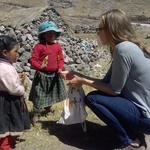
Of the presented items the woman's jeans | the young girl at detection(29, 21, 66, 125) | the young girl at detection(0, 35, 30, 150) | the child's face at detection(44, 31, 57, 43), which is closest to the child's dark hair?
the young girl at detection(0, 35, 30, 150)

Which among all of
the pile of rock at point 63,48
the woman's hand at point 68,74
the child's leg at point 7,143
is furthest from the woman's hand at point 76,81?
the pile of rock at point 63,48

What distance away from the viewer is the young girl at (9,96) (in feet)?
11.1

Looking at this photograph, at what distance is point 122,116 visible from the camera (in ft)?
12.0

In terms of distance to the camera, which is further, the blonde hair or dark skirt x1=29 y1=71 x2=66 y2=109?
dark skirt x1=29 y1=71 x2=66 y2=109

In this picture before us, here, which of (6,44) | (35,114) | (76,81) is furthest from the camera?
(35,114)

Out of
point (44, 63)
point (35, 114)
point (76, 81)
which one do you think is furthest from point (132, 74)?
point (35, 114)

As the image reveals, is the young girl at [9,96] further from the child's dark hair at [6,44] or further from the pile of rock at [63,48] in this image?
the pile of rock at [63,48]

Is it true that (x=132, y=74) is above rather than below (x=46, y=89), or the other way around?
above

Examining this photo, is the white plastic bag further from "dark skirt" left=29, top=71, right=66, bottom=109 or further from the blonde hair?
the blonde hair

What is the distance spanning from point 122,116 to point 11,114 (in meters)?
1.20

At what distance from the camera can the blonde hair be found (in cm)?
354

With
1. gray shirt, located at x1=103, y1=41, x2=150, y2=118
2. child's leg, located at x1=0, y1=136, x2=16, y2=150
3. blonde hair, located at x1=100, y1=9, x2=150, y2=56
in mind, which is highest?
blonde hair, located at x1=100, y1=9, x2=150, y2=56

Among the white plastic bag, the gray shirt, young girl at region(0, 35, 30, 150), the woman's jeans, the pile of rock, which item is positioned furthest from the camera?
the pile of rock

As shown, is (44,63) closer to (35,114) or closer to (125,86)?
(35,114)
